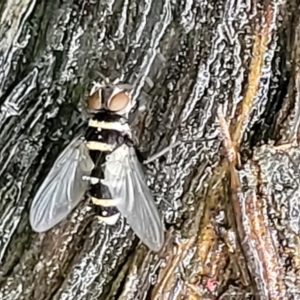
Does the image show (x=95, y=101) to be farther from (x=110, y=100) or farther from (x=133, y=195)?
(x=133, y=195)

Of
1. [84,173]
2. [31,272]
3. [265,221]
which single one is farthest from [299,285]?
[84,173]

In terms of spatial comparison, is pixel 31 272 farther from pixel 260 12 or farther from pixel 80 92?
pixel 260 12

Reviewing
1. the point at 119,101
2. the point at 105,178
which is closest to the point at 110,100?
the point at 119,101

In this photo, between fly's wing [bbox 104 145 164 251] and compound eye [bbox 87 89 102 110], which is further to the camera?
compound eye [bbox 87 89 102 110]

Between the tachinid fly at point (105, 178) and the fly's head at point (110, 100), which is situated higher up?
the fly's head at point (110, 100)

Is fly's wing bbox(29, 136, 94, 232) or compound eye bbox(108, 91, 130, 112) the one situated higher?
compound eye bbox(108, 91, 130, 112)

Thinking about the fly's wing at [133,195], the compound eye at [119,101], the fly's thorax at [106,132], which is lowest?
the fly's wing at [133,195]

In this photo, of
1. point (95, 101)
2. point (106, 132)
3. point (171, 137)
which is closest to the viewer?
point (171, 137)

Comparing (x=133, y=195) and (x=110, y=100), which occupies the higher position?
(x=110, y=100)
